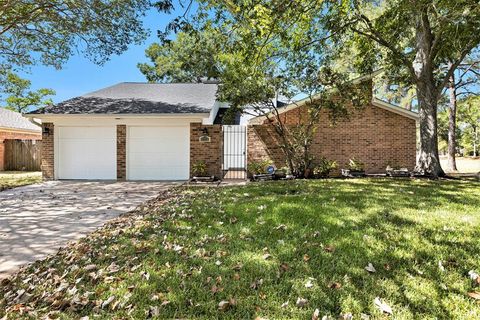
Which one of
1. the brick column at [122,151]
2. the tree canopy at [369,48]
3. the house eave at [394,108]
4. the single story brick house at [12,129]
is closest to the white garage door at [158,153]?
the brick column at [122,151]

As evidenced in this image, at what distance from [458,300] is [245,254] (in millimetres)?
2108

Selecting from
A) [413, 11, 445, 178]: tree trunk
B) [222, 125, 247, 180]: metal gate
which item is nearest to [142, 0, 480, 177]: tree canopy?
[413, 11, 445, 178]: tree trunk

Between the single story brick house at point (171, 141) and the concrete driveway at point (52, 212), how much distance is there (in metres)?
1.61

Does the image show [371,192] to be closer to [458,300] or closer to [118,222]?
[458,300]

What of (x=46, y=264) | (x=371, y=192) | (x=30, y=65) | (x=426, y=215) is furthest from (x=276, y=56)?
(x=30, y=65)

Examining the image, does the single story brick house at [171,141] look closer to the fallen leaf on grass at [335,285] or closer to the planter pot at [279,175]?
the planter pot at [279,175]

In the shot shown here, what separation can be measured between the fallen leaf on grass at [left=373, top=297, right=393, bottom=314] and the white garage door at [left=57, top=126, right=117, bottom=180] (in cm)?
1170

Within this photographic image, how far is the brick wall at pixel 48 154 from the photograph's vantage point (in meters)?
12.5

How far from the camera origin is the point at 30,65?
13922 millimetres

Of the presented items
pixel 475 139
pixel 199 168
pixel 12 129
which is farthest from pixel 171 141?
pixel 475 139

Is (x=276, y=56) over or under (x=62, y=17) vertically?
under

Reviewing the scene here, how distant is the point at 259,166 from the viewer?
12398mm

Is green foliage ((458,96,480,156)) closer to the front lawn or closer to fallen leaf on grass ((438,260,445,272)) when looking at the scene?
the front lawn

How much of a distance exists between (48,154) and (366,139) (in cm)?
1289
